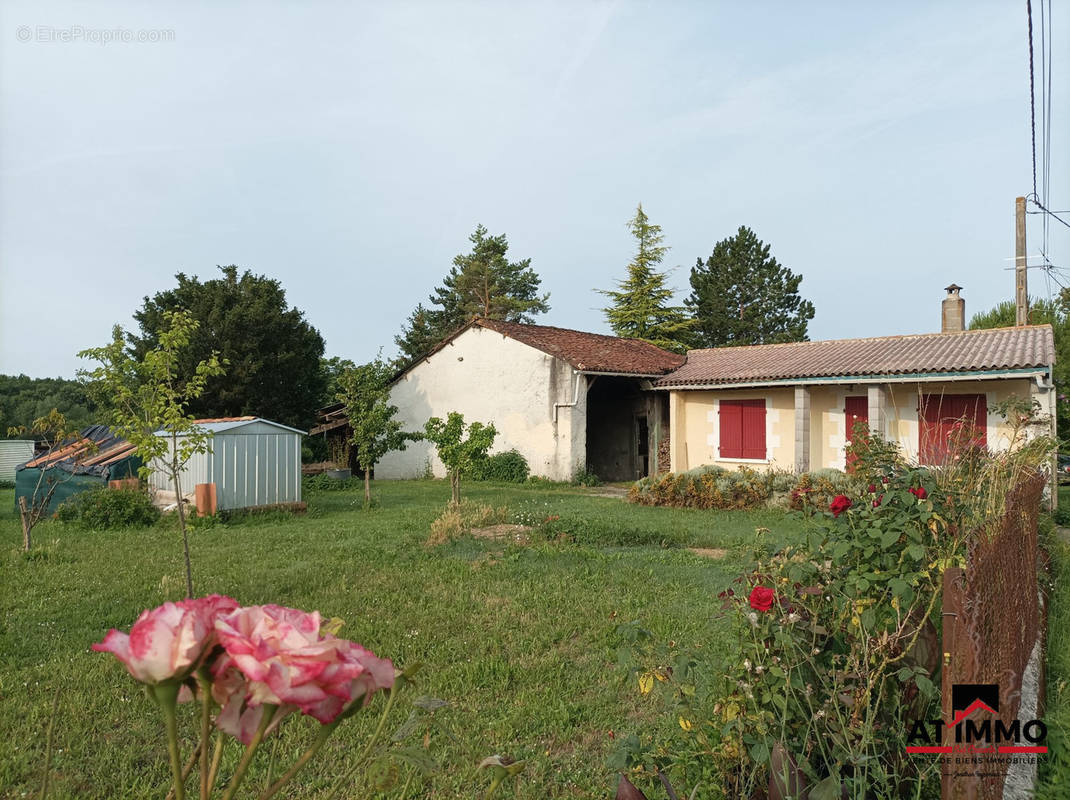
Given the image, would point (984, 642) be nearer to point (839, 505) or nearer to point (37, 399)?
point (839, 505)

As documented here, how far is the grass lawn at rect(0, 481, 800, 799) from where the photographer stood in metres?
3.63

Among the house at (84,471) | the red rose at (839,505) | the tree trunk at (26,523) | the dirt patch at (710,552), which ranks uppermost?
the red rose at (839,505)

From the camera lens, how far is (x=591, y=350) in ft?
71.0

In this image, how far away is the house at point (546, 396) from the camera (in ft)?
65.0

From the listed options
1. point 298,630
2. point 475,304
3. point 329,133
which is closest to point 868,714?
point 298,630

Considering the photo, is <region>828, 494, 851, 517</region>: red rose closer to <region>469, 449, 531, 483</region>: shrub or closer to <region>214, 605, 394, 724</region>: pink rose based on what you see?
<region>214, 605, 394, 724</region>: pink rose

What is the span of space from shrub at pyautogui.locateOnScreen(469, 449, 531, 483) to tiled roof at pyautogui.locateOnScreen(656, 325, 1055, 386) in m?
4.67

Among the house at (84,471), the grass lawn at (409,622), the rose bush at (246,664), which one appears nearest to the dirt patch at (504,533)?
the grass lawn at (409,622)

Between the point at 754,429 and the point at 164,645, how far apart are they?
736 inches

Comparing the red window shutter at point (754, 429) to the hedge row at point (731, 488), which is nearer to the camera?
the hedge row at point (731, 488)

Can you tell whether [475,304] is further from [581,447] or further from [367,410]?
[367,410]

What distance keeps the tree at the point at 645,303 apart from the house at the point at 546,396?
13.2 m

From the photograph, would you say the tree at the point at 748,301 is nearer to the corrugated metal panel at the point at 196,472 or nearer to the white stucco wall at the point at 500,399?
the white stucco wall at the point at 500,399

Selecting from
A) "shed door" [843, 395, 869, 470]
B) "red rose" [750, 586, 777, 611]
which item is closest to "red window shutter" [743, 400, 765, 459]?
"shed door" [843, 395, 869, 470]
